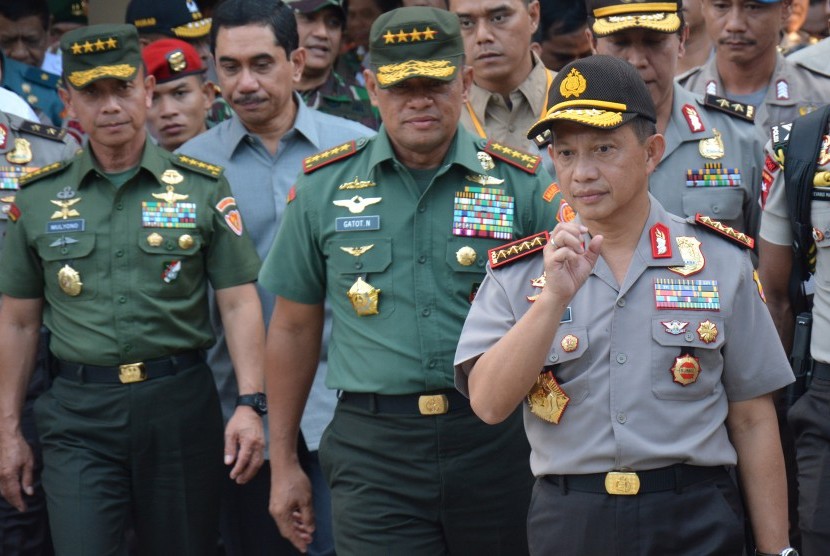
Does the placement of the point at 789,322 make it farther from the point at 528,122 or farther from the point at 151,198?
the point at 151,198

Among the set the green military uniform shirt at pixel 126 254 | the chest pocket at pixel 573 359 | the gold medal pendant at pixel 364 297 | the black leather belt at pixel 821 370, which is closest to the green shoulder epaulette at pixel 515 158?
the gold medal pendant at pixel 364 297

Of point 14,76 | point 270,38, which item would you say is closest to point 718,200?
point 270,38

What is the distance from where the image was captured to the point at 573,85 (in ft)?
13.8

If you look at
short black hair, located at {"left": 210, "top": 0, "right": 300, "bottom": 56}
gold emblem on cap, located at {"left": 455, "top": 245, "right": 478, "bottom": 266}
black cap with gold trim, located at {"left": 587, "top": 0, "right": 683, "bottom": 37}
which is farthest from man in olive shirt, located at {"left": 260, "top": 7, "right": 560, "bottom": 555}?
short black hair, located at {"left": 210, "top": 0, "right": 300, "bottom": 56}

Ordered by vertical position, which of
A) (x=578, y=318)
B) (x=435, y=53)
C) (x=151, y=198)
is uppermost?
(x=435, y=53)

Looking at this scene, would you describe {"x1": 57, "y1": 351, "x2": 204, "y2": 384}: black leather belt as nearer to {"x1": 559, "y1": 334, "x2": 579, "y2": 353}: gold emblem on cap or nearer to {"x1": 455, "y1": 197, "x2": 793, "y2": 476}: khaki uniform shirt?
{"x1": 455, "y1": 197, "x2": 793, "y2": 476}: khaki uniform shirt

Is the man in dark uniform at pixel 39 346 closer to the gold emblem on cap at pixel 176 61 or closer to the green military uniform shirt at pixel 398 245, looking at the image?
the gold emblem on cap at pixel 176 61

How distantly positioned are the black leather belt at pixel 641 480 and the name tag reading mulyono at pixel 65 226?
2.71m

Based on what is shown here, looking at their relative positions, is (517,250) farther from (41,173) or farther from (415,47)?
(41,173)

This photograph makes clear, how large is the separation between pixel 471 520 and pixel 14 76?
16.1 feet

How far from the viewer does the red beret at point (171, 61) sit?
289 inches

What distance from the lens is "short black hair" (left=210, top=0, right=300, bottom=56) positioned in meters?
6.68

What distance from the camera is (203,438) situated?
6117mm

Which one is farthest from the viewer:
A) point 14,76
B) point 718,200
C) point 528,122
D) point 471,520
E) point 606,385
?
point 14,76
